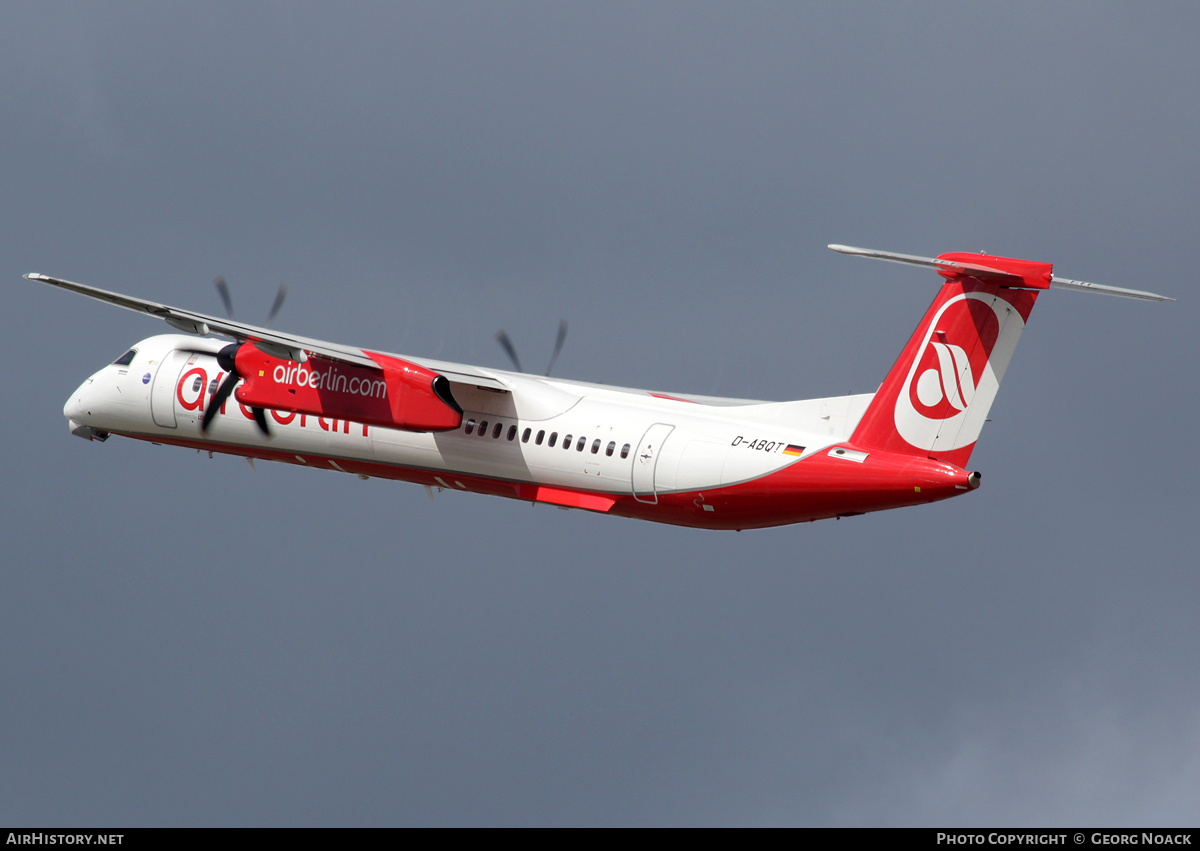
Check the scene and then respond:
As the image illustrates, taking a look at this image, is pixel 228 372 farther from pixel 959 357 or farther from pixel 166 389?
pixel 959 357

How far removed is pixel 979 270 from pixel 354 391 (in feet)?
44.1

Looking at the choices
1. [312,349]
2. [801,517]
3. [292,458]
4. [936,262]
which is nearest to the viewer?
[936,262]

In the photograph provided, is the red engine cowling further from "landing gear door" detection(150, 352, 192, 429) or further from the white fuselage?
"landing gear door" detection(150, 352, 192, 429)

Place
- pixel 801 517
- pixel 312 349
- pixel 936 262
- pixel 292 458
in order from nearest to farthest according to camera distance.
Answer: pixel 936 262 < pixel 801 517 < pixel 312 349 < pixel 292 458

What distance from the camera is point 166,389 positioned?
37.8 metres

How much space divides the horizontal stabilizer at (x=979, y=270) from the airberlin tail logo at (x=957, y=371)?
0.39 m

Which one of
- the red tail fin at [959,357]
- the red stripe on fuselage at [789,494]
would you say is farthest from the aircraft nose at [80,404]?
the red tail fin at [959,357]

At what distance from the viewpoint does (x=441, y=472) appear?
1369 inches

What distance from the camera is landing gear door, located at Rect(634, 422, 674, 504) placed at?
31.7 meters

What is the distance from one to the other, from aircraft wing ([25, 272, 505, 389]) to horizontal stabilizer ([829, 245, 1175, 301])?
9523 millimetres

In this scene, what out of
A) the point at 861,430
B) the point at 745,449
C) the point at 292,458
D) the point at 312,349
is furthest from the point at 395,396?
the point at 861,430

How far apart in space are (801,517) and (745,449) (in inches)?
66.9

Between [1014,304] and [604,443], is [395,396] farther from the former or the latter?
[1014,304]

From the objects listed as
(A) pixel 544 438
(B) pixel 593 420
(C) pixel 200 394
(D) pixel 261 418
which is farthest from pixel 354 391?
(B) pixel 593 420
